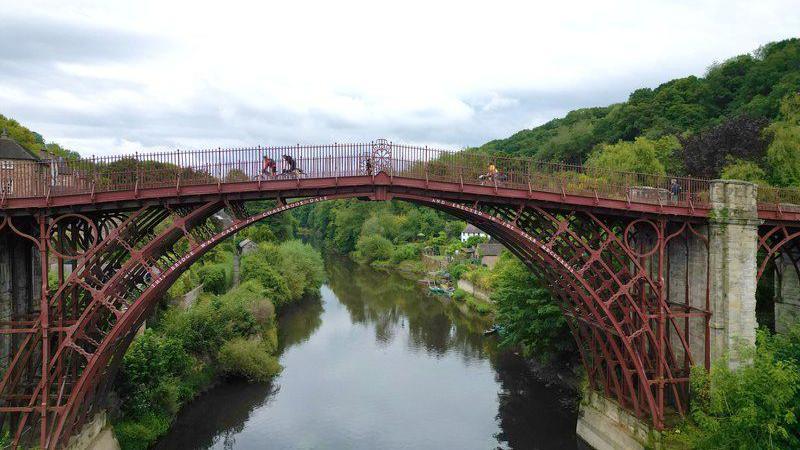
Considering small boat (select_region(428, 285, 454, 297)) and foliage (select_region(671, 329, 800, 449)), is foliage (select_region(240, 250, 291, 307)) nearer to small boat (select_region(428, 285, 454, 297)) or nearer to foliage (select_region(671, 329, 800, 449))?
small boat (select_region(428, 285, 454, 297))

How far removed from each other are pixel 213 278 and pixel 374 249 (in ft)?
142

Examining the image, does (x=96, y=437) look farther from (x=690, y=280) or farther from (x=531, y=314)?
(x=690, y=280)

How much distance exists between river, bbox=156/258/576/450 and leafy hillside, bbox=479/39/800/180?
28634 mm

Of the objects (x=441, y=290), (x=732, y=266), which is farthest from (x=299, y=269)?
(x=732, y=266)

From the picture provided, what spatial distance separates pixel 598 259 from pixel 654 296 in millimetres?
3423

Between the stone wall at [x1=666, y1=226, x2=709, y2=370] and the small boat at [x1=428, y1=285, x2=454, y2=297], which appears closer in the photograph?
the stone wall at [x1=666, y1=226, x2=709, y2=370]

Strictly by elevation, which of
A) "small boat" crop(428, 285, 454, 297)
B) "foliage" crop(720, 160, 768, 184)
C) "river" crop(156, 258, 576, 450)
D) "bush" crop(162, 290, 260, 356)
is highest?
"foliage" crop(720, 160, 768, 184)

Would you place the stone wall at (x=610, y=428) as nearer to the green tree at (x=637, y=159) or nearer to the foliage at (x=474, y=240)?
the green tree at (x=637, y=159)

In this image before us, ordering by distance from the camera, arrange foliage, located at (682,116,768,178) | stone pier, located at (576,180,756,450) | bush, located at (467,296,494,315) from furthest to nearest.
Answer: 1. bush, located at (467,296,494,315)
2. foliage, located at (682,116,768,178)
3. stone pier, located at (576,180,756,450)

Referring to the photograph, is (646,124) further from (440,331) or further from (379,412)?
(379,412)

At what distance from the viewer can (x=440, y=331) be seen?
4097 cm

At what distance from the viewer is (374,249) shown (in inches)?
3140

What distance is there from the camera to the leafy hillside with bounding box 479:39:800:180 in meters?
53.0

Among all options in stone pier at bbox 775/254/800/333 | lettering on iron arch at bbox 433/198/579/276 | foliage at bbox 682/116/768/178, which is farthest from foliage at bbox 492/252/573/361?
foliage at bbox 682/116/768/178
